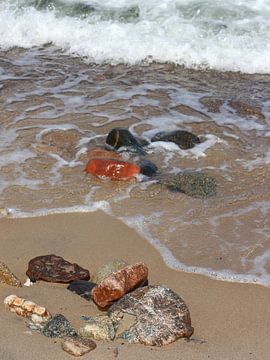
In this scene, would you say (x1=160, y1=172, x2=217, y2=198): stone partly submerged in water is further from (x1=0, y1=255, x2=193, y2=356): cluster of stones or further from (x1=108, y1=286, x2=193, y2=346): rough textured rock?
(x1=108, y1=286, x2=193, y2=346): rough textured rock

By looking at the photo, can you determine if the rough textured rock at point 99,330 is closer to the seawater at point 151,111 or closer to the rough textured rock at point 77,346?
the rough textured rock at point 77,346

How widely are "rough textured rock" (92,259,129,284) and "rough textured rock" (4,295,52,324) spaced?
43 cm

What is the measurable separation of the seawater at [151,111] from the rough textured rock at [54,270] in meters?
0.58

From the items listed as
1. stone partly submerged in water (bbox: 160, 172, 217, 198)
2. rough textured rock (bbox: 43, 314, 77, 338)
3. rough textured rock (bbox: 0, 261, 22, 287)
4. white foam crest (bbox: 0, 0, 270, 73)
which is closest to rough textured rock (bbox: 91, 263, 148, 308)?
rough textured rock (bbox: 43, 314, 77, 338)

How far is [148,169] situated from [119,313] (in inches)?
78.0

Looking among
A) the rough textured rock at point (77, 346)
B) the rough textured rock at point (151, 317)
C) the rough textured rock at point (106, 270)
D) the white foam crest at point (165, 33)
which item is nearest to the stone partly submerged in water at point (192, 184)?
the rough textured rock at point (106, 270)

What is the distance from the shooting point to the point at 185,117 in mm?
5797

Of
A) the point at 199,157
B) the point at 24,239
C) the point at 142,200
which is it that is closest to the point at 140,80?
the point at 199,157

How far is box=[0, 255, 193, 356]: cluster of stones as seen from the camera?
2.64 m

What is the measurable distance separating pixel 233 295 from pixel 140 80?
4.23 m

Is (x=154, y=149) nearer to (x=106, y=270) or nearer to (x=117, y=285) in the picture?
(x=106, y=270)

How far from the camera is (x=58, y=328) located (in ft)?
8.75

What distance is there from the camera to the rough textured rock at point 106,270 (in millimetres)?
3163

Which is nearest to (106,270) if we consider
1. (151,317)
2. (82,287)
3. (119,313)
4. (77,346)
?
(82,287)
